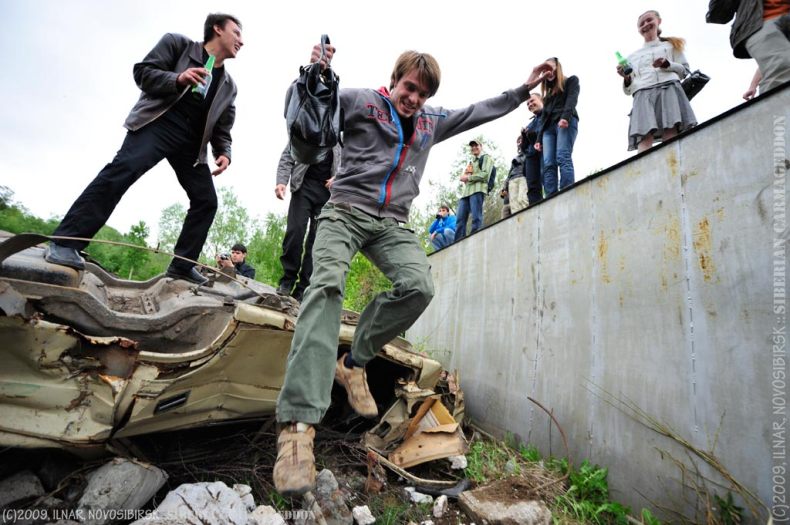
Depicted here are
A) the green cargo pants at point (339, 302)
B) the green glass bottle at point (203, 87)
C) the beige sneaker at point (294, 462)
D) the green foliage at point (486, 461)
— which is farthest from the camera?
the green foliage at point (486, 461)

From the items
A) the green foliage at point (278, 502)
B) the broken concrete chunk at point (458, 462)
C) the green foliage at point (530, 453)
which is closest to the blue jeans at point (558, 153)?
the green foliage at point (530, 453)

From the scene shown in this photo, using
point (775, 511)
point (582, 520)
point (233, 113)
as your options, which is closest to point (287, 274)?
point (233, 113)

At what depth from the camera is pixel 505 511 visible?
7.71ft

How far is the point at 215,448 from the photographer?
9.70 ft

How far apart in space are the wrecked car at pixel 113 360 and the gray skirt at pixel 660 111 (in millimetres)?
3390

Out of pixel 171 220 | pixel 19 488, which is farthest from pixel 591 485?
pixel 171 220

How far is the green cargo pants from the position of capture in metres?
1.71

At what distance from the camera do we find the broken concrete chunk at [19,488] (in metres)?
2.06

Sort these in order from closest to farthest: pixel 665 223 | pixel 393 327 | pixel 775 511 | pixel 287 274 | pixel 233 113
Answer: pixel 775 511 < pixel 393 327 < pixel 665 223 < pixel 233 113 < pixel 287 274

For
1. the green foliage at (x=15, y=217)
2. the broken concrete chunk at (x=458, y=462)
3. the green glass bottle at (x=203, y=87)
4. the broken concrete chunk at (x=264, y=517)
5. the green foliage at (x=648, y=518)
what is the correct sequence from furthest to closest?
the green foliage at (x=15, y=217) < the broken concrete chunk at (x=458, y=462) < the green glass bottle at (x=203, y=87) < the green foliage at (x=648, y=518) < the broken concrete chunk at (x=264, y=517)

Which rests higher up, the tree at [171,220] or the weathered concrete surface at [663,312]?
the tree at [171,220]

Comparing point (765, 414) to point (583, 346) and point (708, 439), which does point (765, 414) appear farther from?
point (583, 346)

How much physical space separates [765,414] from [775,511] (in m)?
0.42

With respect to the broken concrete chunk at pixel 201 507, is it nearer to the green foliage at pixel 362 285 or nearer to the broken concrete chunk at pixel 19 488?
the broken concrete chunk at pixel 19 488
